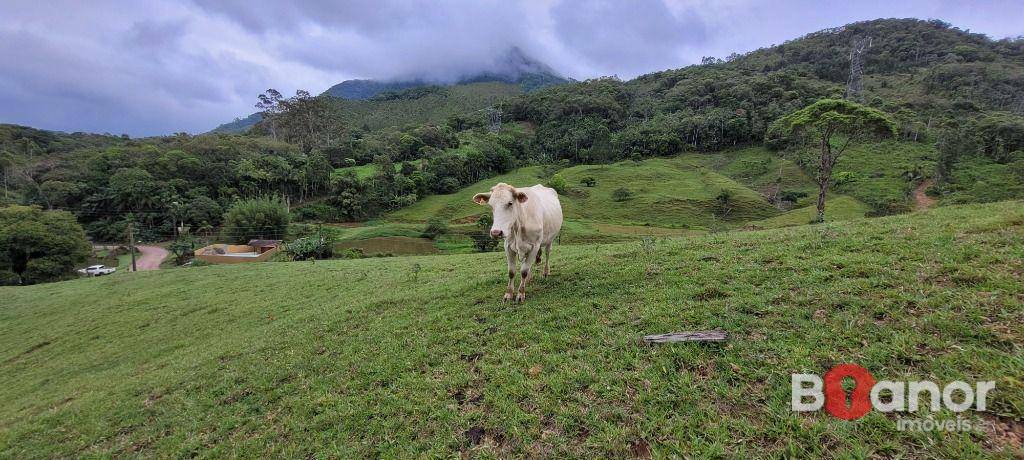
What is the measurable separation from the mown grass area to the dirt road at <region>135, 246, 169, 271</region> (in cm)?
4411

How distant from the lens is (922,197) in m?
48.6

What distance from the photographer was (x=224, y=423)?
17.9ft

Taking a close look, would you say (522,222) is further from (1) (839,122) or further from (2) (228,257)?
(2) (228,257)

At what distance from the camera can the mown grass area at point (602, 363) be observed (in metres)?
3.49

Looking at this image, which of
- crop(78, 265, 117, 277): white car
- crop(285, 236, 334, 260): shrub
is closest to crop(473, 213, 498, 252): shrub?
crop(285, 236, 334, 260): shrub

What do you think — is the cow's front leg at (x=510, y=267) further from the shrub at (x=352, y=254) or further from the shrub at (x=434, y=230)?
the shrub at (x=434, y=230)

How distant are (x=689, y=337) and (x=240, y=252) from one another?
2227 inches

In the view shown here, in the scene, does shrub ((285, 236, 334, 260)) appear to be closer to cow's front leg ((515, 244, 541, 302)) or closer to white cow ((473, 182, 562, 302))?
white cow ((473, 182, 562, 302))

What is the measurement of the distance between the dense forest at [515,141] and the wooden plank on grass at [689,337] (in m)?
54.4

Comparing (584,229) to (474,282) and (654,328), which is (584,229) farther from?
(654,328)

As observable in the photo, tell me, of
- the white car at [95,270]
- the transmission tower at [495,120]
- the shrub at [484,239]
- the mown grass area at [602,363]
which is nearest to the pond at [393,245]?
the shrub at [484,239]

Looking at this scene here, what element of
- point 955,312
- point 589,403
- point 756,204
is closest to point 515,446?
point 589,403

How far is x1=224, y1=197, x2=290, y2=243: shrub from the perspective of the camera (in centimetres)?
5138

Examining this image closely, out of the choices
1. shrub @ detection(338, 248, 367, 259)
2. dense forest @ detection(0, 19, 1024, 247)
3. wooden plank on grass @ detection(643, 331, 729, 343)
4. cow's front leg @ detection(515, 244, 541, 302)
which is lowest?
shrub @ detection(338, 248, 367, 259)
